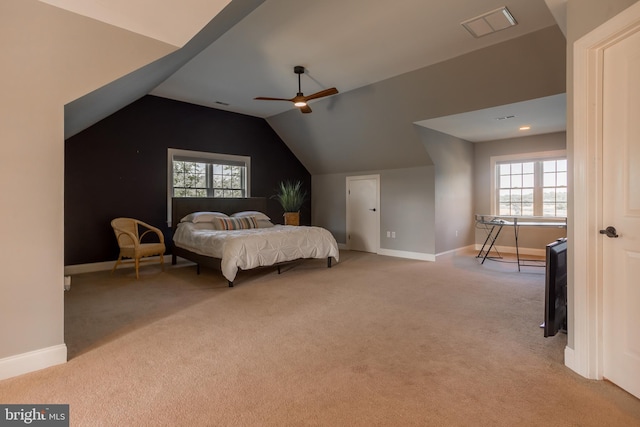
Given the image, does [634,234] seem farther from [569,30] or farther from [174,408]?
[174,408]

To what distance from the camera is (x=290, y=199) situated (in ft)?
22.9

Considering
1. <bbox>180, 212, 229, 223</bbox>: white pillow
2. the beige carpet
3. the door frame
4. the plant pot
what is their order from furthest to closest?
the plant pot < <bbox>180, 212, 229, 223</bbox>: white pillow < the door frame < the beige carpet

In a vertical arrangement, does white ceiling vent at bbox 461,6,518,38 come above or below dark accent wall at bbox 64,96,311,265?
above

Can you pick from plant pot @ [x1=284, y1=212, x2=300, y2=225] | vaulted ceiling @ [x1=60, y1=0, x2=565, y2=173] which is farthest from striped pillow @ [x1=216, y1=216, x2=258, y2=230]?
vaulted ceiling @ [x1=60, y1=0, x2=565, y2=173]

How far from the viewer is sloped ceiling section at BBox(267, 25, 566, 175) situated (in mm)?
3822

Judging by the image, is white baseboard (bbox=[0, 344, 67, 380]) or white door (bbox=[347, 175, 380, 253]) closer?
white baseboard (bbox=[0, 344, 67, 380])

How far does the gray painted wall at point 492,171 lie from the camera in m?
6.43

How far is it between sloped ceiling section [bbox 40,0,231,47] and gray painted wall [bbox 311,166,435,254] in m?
4.83

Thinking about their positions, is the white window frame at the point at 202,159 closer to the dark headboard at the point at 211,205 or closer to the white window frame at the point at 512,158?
the dark headboard at the point at 211,205

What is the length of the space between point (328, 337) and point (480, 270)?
3.54 meters

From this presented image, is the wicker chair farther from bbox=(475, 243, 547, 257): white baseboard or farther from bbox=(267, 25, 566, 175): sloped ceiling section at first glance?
bbox=(475, 243, 547, 257): white baseboard

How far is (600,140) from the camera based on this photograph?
1.95m

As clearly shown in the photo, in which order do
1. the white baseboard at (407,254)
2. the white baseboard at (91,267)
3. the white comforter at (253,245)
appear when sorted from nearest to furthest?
the white comforter at (253,245), the white baseboard at (91,267), the white baseboard at (407,254)

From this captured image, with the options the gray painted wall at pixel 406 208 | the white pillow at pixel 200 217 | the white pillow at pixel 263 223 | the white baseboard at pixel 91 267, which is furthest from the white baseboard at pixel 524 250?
the white baseboard at pixel 91 267
